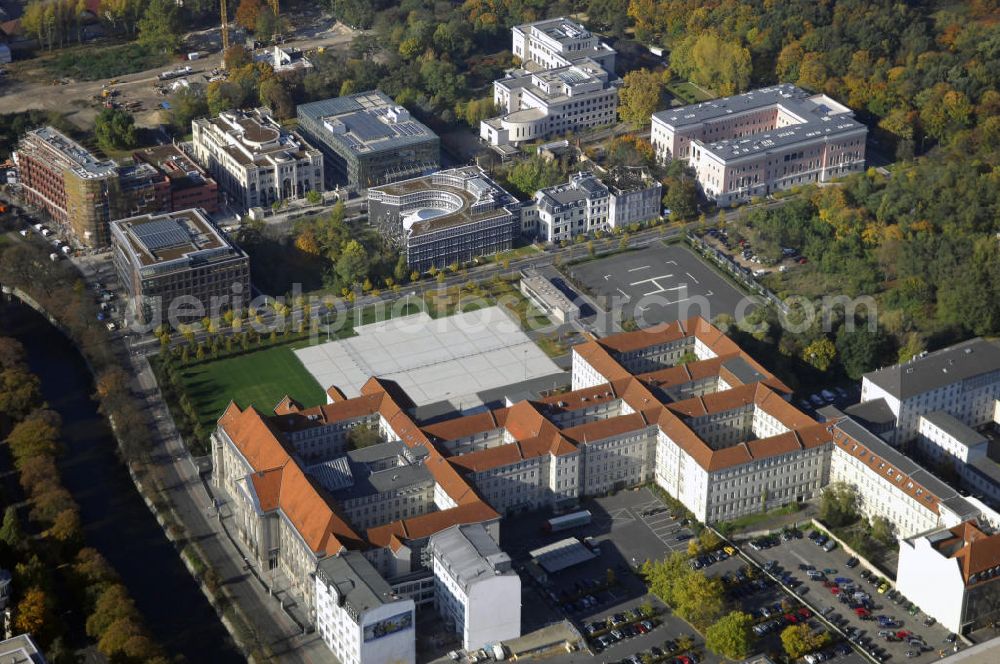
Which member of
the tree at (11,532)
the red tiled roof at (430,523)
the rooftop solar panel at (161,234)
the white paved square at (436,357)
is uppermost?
the rooftop solar panel at (161,234)

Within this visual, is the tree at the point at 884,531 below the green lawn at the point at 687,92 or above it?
below

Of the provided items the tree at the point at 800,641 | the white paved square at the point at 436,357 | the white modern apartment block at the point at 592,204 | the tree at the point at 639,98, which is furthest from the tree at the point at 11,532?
the tree at the point at 639,98

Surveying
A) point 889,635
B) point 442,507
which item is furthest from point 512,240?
point 889,635

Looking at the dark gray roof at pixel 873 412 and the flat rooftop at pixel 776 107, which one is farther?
the flat rooftop at pixel 776 107

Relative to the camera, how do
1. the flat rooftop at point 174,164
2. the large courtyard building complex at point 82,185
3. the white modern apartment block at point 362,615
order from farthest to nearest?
1. the flat rooftop at point 174,164
2. the large courtyard building complex at point 82,185
3. the white modern apartment block at point 362,615

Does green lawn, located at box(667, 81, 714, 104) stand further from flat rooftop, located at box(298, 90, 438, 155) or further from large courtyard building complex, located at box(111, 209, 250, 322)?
large courtyard building complex, located at box(111, 209, 250, 322)

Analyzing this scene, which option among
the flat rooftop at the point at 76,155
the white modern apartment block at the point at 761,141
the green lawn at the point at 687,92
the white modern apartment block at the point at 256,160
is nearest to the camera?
the flat rooftop at the point at 76,155

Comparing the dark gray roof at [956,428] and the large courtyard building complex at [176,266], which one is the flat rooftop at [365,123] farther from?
the dark gray roof at [956,428]
